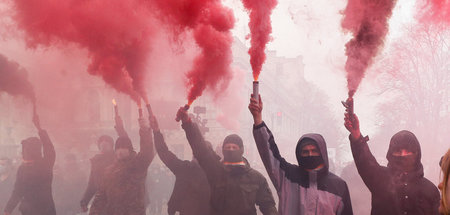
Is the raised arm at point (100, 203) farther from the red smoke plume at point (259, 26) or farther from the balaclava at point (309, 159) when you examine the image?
the balaclava at point (309, 159)

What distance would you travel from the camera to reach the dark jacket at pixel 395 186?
4574 millimetres

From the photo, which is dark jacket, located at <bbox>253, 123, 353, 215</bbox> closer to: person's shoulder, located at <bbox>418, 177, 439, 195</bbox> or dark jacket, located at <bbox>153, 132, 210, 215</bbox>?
person's shoulder, located at <bbox>418, 177, 439, 195</bbox>

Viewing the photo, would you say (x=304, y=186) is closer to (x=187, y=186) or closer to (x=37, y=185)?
(x=187, y=186)

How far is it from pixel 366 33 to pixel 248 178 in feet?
7.65

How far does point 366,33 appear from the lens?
5.64 meters

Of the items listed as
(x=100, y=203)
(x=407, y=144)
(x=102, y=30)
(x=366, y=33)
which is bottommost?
(x=100, y=203)

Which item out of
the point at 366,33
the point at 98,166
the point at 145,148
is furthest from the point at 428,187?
the point at 98,166

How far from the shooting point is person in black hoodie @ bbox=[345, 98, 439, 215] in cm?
457

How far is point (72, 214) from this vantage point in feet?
40.7

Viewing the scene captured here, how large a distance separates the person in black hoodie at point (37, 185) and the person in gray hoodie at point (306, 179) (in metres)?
5.52

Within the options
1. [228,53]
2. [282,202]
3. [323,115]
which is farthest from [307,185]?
[323,115]

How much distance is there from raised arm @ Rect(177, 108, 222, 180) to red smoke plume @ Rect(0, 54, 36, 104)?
740cm

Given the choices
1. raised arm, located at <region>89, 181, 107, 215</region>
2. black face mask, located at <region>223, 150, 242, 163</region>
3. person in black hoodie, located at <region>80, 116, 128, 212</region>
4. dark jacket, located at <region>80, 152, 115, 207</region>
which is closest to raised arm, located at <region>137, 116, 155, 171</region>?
raised arm, located at <region>89, 181, 107, 215</region>

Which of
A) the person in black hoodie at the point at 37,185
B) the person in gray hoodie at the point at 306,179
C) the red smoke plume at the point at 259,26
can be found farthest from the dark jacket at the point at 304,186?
the person in black hoodie at the point at 37,185
